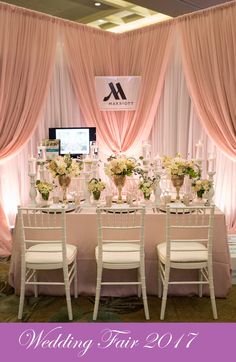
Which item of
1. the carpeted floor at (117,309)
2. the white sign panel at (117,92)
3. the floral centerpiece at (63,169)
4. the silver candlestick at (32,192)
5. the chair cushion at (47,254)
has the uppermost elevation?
the white sign panel at (117,92)

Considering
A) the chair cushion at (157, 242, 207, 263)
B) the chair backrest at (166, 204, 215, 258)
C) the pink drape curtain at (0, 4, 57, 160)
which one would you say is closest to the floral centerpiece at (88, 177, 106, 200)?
the chair backrest at (166, 204, 215, 258)

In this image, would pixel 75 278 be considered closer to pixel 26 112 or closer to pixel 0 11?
pixel 26 112

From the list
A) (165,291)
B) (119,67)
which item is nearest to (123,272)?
(165,291)

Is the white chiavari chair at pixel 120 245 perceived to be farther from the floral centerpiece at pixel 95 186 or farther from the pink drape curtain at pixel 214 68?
the pink drape curtain at pixel 214 68

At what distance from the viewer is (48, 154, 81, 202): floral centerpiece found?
3.55 m

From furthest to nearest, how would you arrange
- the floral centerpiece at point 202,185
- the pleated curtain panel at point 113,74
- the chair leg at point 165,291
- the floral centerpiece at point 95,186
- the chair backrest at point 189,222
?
→ the pleated curtain panel at point 113,74, the floral centerpiece at point 95,186, the floral centerpiece at point 202,185, the chair backrest at point 189,222, the chair leg at point 165,291

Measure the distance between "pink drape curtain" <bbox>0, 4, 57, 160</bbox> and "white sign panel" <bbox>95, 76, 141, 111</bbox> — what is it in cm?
78

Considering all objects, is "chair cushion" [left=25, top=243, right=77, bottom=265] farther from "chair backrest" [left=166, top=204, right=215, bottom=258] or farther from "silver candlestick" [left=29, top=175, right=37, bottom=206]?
"chair backrest" [left=166, top=204, right=215, bottom=258]

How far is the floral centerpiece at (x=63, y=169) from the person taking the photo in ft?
11.6

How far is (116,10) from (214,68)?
1.71m

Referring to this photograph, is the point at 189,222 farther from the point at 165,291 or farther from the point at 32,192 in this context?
the point at 32,192

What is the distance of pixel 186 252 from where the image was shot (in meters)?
3.02

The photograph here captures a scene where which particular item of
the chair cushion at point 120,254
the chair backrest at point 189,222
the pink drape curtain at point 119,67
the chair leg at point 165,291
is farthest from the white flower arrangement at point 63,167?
the pink drape curtain at point 119,67

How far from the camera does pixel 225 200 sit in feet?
16.7
